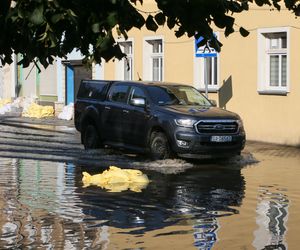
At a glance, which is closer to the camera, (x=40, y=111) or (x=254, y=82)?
(x=254, y=82)

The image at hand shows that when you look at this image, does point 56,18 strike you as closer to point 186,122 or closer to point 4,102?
point 186,122

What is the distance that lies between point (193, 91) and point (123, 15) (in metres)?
12.1

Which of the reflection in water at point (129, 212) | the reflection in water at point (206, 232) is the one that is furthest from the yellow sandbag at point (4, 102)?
the reflection in water at point (206, 232)

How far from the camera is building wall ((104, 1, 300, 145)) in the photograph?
19.0m

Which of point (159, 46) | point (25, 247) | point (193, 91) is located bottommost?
point (25, 247)

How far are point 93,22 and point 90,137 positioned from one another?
43.1 feet

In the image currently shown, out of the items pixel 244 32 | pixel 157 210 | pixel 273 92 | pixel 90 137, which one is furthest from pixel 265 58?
pixel 244 32

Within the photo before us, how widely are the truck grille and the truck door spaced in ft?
7.67

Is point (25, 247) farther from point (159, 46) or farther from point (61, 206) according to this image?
point (159, 46)

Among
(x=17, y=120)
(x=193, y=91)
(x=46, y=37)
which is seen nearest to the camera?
(x=46, y=37)

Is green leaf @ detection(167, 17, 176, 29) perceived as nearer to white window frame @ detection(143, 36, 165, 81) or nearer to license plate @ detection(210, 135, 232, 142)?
license plate @ detection(210, 135, 232, 142)

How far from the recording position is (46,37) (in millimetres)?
4125

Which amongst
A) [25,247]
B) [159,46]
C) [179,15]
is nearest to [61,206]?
[25,247]

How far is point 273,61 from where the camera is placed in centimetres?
2005
